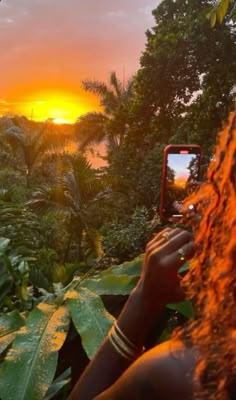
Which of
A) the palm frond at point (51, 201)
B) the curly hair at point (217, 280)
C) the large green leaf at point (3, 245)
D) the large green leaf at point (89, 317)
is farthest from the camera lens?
the palm frond at point (51, 201)

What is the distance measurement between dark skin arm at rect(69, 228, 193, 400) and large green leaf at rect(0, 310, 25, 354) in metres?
0.72

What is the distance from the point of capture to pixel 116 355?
3.69 feet

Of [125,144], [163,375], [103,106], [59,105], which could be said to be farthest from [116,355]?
[59,105]

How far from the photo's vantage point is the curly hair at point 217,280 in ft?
2.60

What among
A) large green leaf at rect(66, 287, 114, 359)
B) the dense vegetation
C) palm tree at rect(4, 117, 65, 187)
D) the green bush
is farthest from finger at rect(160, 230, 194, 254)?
palm tree at rect(4, 117, 65, 187)

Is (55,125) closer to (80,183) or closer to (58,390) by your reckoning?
(80,183)

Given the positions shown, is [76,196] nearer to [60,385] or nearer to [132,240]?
[132,240]

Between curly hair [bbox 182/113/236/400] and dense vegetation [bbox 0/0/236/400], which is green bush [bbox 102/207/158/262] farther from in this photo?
curly hair [bbox 182/113/236/400]

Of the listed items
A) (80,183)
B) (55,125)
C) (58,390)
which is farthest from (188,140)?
(58,390)

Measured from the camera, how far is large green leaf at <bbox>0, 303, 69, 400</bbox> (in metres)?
1.59

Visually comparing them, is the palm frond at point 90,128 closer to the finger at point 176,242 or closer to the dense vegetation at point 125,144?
the dense vegetation at point 125,144

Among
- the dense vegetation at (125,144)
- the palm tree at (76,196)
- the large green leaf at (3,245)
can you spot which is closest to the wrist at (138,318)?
the large green leaf at (3,245)

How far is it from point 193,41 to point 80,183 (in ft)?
19.4

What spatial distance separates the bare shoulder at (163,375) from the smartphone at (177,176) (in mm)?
586
